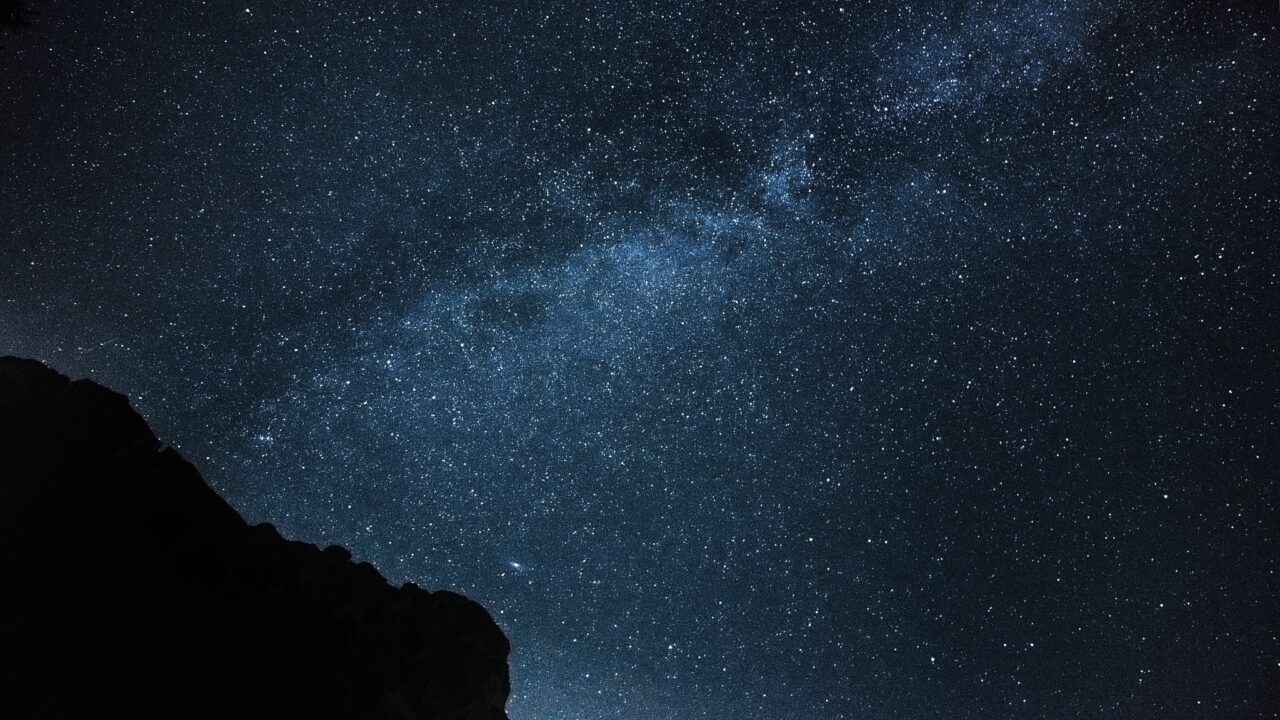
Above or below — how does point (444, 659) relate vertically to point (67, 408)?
below

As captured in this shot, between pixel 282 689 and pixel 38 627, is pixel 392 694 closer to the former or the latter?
pixel 282 689

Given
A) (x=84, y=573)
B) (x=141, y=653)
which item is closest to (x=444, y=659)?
(x=141, y=653)

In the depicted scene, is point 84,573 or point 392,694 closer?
point 84,573

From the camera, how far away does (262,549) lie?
17.2 meters

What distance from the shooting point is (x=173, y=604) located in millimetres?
15203

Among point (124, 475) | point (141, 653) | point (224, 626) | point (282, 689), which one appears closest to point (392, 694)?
point (282, 689)

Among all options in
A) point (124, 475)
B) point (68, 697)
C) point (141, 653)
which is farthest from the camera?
point (124, 475)

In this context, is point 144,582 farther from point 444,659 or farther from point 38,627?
point 444,659

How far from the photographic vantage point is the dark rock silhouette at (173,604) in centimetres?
1342

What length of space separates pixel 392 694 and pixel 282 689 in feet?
8.04

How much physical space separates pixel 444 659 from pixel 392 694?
4.61 ft

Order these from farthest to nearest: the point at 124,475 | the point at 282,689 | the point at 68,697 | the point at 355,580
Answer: the point at 355,580 < the point at 124,475 < the point at 282,689 < the point at 68,697

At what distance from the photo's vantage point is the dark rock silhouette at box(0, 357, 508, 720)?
1342cm

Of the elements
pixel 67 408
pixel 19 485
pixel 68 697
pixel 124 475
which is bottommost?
pixel 68 697
